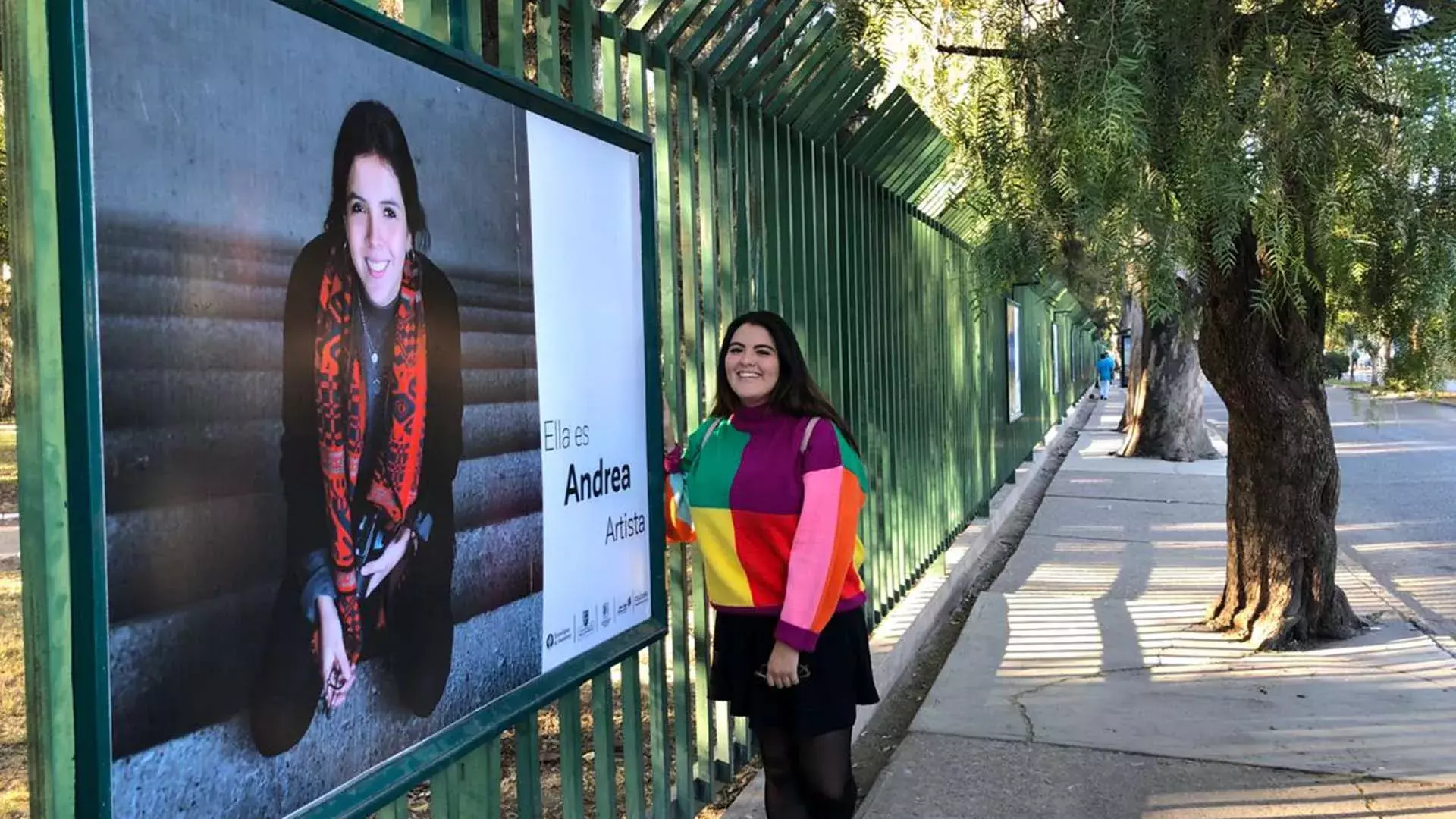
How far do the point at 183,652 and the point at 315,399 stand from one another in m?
0.49

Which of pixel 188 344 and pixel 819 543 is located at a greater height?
pixel 188 344

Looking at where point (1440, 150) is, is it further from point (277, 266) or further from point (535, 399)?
point (277, 266)

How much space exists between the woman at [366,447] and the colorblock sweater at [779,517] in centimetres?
98

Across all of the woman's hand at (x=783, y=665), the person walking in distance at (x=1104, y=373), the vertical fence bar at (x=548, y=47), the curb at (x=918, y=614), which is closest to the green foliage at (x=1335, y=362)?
the curb at (x=918, y=614)

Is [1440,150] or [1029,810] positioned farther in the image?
[1029,810]

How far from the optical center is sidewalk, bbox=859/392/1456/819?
4.25m

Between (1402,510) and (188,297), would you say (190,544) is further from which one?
(1402,510)

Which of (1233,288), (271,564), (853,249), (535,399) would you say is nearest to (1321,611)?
(1233,288)

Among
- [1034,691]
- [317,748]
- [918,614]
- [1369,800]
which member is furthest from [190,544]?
[918,614]

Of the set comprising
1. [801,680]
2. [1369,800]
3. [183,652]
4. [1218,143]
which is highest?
[1218,143]

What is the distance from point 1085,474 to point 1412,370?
11.1 metres

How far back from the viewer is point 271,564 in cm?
191

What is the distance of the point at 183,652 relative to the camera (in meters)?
1.74

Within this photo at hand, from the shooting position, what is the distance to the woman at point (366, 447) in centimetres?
197
